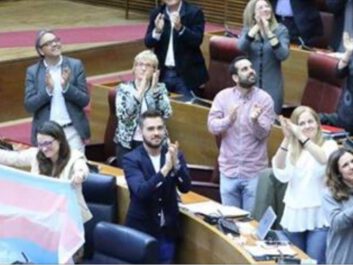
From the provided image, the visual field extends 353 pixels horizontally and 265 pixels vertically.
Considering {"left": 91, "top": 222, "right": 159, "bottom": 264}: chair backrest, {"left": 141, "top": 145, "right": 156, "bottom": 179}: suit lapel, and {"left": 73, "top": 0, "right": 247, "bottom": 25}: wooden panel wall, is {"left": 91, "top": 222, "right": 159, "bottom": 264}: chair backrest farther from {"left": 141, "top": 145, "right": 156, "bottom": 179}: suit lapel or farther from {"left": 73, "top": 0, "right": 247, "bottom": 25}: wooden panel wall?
{"left": 73, "top": 0, "right": 247, "bottom": 25}: wooden panel wall

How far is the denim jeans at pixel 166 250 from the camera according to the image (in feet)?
16.9

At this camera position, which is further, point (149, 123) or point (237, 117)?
point (237, 117)

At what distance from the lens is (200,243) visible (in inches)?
203

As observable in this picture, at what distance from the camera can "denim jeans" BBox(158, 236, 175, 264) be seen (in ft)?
16.9

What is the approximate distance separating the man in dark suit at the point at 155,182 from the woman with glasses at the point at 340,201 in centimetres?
73

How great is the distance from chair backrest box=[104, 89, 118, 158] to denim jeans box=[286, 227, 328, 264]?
83.4 inches

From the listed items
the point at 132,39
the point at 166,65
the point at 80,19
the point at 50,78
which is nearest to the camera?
the point at 50,78

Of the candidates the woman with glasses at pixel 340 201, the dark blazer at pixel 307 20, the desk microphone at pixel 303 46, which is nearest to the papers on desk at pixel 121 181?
the woman with glasses at pixel 340 201

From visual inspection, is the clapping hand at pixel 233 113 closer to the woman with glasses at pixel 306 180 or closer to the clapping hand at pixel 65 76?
the woman with glasses at pixel 306 180

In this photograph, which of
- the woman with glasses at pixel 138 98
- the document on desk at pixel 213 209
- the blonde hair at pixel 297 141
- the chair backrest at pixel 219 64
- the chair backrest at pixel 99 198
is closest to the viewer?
the blonde hair at pixel 297 141

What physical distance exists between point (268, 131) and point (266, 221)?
0.99 m

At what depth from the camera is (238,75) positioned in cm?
579

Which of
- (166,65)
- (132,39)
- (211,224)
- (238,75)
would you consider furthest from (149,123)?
(132,39)

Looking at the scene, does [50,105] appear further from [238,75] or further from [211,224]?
[211,224]
